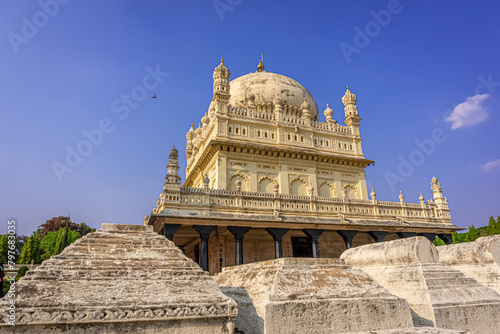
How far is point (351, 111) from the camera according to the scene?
23.2m

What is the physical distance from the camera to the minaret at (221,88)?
19.4 m

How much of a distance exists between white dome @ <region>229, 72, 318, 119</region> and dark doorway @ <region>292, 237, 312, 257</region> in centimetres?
1050

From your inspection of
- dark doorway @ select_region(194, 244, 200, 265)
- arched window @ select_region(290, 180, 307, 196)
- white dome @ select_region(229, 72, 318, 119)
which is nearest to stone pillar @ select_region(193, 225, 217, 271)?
dark doorway @ select_region(194, 244, 200, 265)

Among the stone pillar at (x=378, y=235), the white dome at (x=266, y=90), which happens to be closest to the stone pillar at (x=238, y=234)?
the stone pillar at (x=378, y=235)

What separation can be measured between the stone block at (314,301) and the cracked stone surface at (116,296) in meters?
0.61

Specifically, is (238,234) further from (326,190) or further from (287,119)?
(287,119)

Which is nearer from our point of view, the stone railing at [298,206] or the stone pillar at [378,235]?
the stone railing at [298,206]

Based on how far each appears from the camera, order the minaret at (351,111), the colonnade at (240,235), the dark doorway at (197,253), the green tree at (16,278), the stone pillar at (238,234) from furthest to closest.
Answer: the minaret at (351,111), the green tree at (16,278), the dark doorway at (197,253), the stone pillar at (238,234), the colonnade at (240,235)

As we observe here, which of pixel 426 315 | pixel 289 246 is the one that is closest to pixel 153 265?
pixel 426 315

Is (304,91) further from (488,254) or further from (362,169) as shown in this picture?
(488,254)

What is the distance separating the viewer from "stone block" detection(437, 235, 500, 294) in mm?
6844

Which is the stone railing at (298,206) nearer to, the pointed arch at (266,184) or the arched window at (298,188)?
the arched window at (298,188)

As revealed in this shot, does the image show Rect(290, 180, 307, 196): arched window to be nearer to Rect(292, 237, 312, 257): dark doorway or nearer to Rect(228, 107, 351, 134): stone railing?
Rect(292, 237, 312, 257): dark doorway

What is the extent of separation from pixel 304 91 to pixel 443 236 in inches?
557
